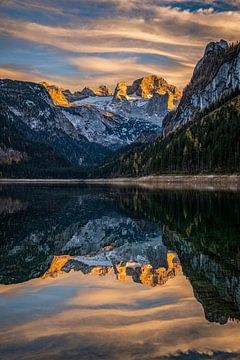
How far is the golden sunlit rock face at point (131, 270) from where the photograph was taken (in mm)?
25734

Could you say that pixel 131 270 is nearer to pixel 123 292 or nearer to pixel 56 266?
pixel 56 266

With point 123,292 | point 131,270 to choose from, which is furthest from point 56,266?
point 123,292

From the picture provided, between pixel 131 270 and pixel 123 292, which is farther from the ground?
pixel 123 292

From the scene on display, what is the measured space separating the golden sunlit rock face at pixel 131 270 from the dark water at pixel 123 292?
0.07 metres

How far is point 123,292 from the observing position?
22.1 metres

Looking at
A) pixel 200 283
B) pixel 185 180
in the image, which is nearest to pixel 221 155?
pixel 185 180

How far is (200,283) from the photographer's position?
74.8ft

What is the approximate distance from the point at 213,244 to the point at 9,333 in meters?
20.3

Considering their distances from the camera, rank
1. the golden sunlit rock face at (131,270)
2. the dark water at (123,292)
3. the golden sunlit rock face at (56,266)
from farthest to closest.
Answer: the golden sunlit rock face at (56,266) < the golden sunlit rock face at (131,270) < the dark water at (123,292)

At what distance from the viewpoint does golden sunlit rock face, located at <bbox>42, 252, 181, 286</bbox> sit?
1013 inches

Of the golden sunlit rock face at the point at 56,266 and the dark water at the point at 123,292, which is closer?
the dark water at the point at 123,292

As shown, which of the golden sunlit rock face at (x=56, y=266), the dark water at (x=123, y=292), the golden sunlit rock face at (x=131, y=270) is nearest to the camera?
the dark water at (x=123, y=292)

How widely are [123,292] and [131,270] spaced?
7703 millimetres

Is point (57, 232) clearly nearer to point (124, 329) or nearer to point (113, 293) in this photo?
point (113, 293)
